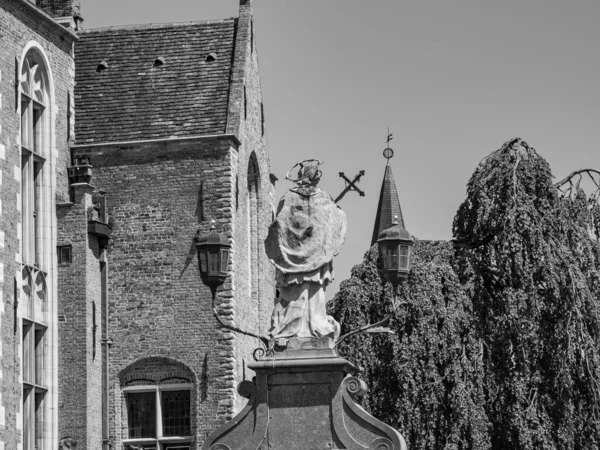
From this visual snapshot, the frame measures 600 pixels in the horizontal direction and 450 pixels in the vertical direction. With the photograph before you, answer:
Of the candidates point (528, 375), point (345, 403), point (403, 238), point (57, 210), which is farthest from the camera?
point (57, 210)

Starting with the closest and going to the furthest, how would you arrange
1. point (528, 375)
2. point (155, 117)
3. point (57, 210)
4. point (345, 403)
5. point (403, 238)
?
1. point (345, 403)
2. point (403, 238)
3. point (528, 375)
4. point (57, 210)
5. point (155, 117)

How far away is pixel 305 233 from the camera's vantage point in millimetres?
17688

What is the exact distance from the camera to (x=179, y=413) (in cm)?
3334

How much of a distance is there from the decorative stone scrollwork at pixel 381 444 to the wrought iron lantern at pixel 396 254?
3.05 metres

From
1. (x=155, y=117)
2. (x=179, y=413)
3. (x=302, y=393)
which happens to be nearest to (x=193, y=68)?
(x=155, y=117)

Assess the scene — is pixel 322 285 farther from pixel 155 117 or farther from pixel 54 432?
pixel 155 117

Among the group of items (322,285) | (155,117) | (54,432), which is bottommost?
(54,432)

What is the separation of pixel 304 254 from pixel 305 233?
0.76 ft

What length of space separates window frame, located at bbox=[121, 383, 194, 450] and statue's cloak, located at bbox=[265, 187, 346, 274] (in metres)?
15.9

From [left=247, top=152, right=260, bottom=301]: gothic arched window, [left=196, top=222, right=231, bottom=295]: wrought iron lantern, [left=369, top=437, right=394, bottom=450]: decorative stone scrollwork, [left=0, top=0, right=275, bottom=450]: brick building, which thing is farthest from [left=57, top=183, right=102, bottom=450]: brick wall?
[left=369, top=437, right=394, bottom=450]: decorative stone scrollwork

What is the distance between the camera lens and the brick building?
3098 centimetres

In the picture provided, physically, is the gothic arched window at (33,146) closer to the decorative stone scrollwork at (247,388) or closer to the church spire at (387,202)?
the decorative stone scrollwork at (247,388)

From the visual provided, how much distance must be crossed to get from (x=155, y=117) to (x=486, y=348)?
28.3ft

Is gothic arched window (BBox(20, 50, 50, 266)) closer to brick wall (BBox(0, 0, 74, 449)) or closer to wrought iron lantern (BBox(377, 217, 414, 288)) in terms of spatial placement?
brick wall (BBox(0, 0, 74, 449))
